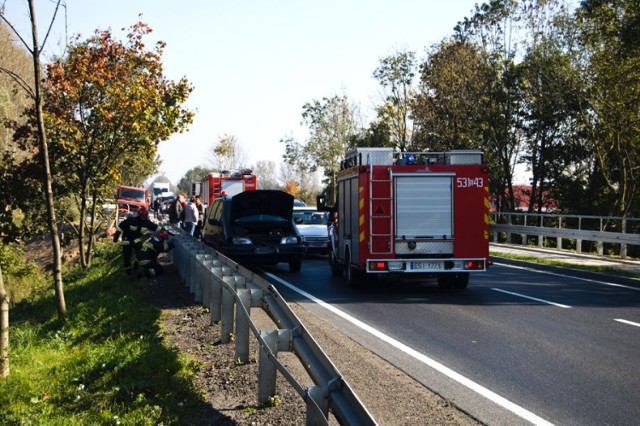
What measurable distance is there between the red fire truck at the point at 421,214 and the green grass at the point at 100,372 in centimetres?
441

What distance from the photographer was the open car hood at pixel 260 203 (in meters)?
19.0

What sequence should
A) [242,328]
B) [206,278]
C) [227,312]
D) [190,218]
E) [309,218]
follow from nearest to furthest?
1. [242,328]
2. [227,312]
3. [206,278]
4. [309,218]
5. [190,218]

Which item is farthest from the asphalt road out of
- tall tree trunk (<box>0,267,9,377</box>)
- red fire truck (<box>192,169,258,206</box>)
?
red fire truck (<box>192,169,258,206</box>)

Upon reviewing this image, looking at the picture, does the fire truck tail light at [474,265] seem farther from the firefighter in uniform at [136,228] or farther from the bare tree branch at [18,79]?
the bare tree branch at [18,79]

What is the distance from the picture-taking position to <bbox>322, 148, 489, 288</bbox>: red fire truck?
47.1 ft

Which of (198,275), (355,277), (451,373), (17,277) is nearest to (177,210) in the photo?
(17,277)

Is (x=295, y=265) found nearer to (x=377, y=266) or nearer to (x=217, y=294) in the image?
(x=377, y=266)

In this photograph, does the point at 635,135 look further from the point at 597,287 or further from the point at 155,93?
the point at 155,93

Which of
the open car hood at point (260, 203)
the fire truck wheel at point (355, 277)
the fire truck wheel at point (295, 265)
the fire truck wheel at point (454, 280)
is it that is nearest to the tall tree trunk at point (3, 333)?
the fire truck wheel at point (355, 277)

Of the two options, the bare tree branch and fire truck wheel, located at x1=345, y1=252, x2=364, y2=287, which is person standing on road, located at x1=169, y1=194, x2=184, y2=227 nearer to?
fire truck wheel, located at x1=345, y1=252, x2=364, y2=287

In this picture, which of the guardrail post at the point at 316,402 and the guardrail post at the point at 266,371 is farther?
the guardrail post at the point at 266,371

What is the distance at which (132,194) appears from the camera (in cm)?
4919

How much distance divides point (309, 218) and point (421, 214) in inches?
414

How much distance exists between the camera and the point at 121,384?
309 inches
